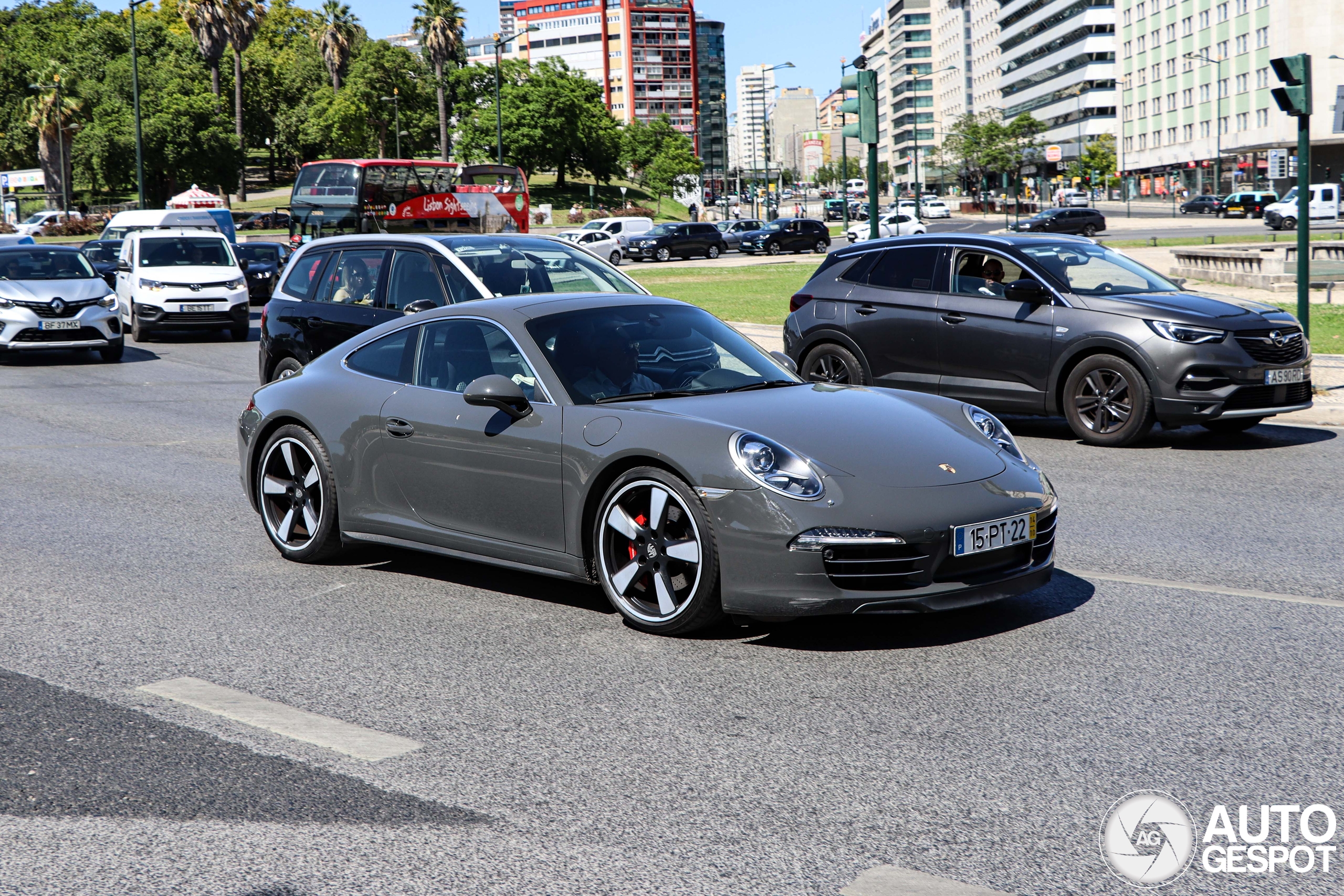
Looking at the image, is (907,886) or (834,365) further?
(834,365)

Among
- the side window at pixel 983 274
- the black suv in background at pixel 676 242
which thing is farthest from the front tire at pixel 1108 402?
the black suv in background at pixel 676 242

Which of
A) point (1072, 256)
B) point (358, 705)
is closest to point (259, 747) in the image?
point (358, 705)

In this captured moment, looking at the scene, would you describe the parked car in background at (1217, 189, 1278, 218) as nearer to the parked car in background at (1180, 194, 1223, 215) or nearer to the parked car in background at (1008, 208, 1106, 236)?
the parked car in background at (1180, 194, 1223, 215)

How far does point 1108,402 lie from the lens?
10609 millimetres

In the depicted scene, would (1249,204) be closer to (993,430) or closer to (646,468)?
(993,430)

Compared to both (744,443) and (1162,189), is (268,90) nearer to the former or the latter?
(1162,189)

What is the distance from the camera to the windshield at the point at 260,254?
1289 inches

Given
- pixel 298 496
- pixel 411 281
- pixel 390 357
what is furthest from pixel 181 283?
pixel 390 357

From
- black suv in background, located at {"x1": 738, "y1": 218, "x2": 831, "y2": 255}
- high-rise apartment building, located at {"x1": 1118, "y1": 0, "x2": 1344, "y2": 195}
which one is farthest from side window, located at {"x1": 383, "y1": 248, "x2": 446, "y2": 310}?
high-rise apartment building, located at {"x1": 1118, "y1": 0, "x2": 1344, "y2": 195}

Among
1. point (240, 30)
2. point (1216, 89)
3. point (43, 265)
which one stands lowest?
point (43, 265)

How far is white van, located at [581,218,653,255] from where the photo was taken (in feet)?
190

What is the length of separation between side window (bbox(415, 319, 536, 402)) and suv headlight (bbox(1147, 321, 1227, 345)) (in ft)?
19.5

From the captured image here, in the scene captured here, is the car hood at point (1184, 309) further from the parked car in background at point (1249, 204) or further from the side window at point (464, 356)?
the parked car in background at point (1249, 204)

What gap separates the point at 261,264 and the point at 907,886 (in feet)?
103
